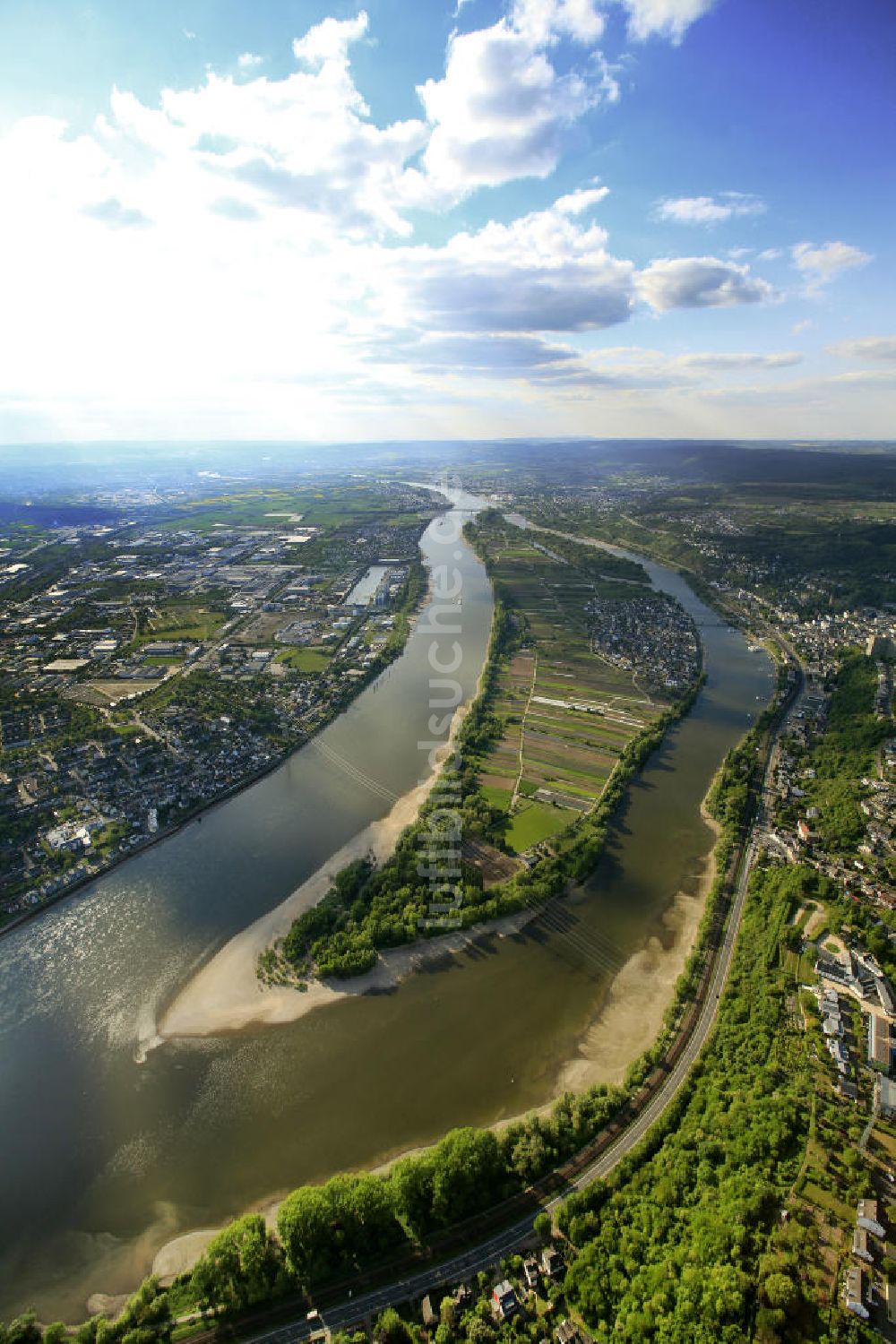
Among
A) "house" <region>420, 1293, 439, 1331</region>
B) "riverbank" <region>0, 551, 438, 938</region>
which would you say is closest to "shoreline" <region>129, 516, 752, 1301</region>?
"house" <region>420, 1293, 439, 1331</region>

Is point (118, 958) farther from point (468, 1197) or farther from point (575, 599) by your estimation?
point (575, 599)

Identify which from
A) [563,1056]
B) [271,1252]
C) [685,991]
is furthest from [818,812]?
[271,1252]

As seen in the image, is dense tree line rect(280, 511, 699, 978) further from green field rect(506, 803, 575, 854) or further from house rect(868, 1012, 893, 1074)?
house rect(868, 1012, 893, 1074)

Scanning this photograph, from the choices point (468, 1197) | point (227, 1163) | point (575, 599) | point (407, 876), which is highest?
point (575, 599)

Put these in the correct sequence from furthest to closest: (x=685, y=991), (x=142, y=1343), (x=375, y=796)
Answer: (x=375, y=796), (x=685, y=991), (x=142, y=1343)

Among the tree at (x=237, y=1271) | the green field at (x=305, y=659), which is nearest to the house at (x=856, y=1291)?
the tree at (x=237, y=1271)
